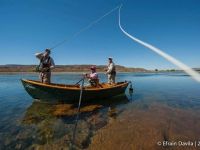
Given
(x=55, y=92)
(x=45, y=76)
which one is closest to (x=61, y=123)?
(x=55, y=92)

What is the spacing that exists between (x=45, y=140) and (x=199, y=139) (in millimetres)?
4946

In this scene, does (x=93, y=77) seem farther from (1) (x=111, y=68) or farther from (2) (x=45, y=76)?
(2) (x=45, y=76)

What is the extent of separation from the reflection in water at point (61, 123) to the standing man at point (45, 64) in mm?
1736

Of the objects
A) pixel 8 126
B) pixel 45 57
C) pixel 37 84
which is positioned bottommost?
pixel 8 126

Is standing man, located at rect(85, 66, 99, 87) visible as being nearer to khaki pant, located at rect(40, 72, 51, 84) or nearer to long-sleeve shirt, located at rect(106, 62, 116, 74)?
long-sleeve shirt, located at rect(106, 62, 116, 74)

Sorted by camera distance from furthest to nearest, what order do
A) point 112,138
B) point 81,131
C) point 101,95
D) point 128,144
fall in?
point 101,95 → point 81,131 → point 112,138 → point 128,144

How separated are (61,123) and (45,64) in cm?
454

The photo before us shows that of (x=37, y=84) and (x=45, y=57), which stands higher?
(x=45, y=57)

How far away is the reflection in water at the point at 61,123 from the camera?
6.14 m

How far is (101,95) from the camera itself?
12.9 m

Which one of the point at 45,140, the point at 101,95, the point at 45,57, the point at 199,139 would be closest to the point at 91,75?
the point at 101,95

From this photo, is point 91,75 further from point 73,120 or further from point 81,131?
point 81,131

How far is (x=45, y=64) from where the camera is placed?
11.4 meters

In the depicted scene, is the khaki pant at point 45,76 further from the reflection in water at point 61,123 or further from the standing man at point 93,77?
the standing man at point 93,77
